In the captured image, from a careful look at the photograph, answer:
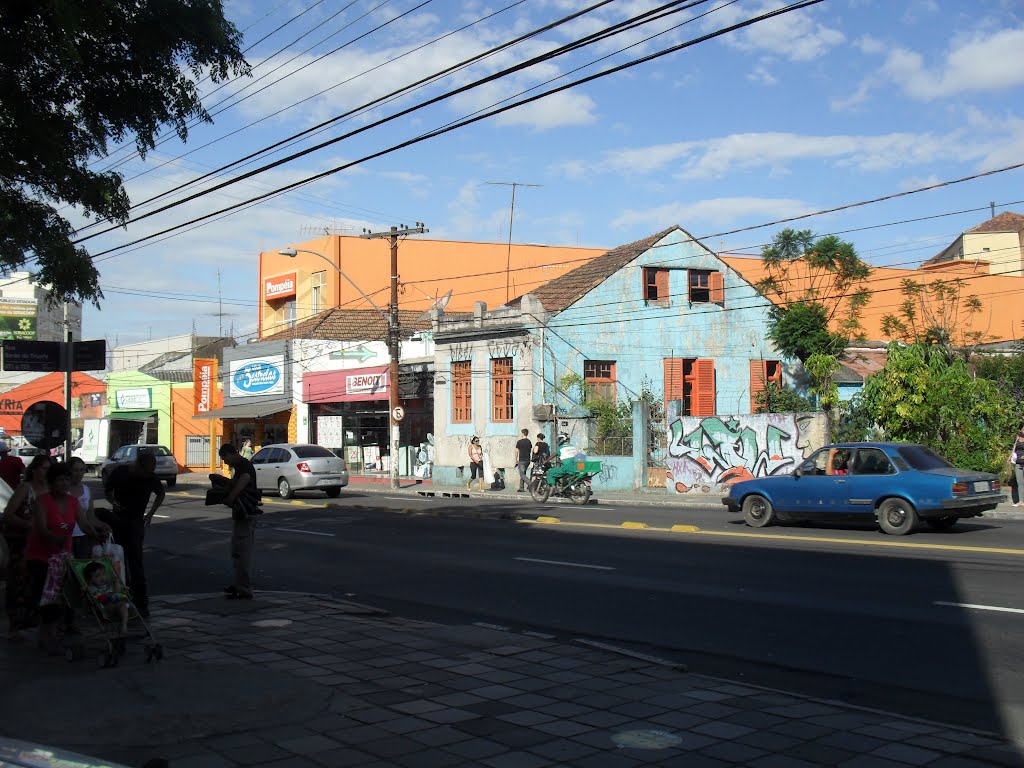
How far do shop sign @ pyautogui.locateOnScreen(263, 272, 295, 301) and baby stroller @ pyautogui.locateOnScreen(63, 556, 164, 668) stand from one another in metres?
46.5

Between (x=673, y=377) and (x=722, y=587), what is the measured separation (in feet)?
78.8

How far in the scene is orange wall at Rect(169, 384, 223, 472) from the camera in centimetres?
5528

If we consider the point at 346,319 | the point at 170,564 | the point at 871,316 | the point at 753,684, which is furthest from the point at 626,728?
the point at 871,316

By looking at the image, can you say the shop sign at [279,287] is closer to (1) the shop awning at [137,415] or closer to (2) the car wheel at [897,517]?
(1) the shop awning at [137,415]

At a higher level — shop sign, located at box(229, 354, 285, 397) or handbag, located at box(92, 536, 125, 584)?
shop sign, located at box(229, 354, 285, 397)

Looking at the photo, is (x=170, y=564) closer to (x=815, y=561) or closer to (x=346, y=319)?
(x=815, y=561)

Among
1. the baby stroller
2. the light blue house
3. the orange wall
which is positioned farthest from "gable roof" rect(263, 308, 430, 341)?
the baby stroller

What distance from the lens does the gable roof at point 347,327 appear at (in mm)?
45000

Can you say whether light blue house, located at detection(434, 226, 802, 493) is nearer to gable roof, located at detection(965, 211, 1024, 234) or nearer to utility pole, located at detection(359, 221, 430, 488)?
utility pole, located at detection(359, 221, 430, 488)

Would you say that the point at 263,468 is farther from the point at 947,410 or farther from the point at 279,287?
the point at 279,287

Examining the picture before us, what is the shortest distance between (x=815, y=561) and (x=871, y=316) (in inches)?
1778

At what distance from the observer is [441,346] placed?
36.3m

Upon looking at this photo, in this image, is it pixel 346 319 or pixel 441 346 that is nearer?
pixel 441 346

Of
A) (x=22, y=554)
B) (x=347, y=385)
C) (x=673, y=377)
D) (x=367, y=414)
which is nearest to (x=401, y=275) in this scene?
(x=347, y=385)
